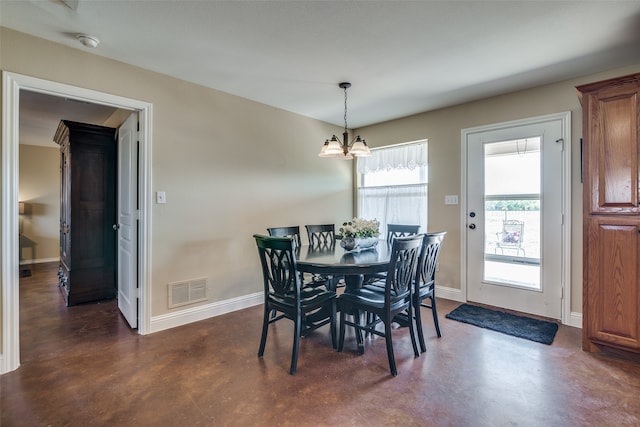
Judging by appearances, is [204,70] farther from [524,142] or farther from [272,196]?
[524,142]

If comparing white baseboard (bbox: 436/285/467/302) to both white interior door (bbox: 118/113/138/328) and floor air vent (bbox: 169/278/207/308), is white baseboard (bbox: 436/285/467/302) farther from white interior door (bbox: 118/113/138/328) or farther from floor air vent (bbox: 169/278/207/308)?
white interior door (bbox: 118/113/138/328)

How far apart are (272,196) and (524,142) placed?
2888 mm

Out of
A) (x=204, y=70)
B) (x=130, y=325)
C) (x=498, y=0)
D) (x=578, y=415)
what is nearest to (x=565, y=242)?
(x=578, y=415)

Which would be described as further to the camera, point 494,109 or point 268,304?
point 494,109

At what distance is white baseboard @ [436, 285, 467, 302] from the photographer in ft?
12.0

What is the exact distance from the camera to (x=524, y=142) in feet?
10.6

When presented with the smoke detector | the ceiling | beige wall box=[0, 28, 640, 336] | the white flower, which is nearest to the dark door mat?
beige wall box=[0, 28, 640, 336]

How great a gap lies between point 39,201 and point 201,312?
18.2 feet

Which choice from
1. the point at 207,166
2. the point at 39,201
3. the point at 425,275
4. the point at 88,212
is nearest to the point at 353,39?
the point at 207,166

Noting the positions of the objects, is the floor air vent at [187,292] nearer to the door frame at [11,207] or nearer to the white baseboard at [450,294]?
the door frame at [11,207]

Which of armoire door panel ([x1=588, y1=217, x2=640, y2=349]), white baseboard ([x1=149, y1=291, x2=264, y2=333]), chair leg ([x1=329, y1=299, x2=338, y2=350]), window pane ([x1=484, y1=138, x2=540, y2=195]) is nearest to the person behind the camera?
armoire door panel ([x1=588, y1=217, x2=640, y2=349])

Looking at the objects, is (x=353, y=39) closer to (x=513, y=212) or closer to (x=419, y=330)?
(x=419, y=330)

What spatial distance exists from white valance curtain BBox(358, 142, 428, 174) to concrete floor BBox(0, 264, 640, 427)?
2.19 metres

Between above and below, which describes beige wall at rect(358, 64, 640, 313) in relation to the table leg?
above
